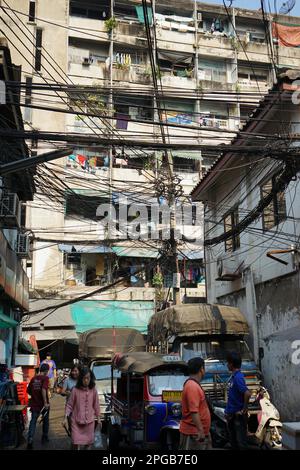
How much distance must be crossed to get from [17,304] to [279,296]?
26.6 feet

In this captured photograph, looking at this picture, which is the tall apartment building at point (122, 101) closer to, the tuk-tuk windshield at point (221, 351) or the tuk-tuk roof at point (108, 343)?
the tuk-tuk roof at point (108, 343)

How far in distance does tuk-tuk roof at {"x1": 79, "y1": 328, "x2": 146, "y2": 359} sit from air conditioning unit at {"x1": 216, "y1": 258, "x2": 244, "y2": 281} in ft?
12.4

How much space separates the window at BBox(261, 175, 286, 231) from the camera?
12.9 meters

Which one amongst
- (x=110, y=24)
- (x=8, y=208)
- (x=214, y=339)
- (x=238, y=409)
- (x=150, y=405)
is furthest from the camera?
(x=110, y=24)

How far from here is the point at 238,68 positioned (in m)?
35.1

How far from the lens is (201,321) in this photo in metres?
12.3

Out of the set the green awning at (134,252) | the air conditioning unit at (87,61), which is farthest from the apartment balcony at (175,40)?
the green awning at (134,252)

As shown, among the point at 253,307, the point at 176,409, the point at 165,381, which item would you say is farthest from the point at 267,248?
the point at 176,409

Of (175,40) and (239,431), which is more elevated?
(175,40)

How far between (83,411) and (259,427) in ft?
13.4

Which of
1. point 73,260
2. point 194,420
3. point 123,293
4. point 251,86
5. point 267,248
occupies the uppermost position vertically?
point 251,86

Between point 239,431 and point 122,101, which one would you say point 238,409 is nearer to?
point 239,431

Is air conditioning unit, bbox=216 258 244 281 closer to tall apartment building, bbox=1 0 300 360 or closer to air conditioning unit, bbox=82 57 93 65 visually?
tall apartment building, bbox=1 0 300 360
